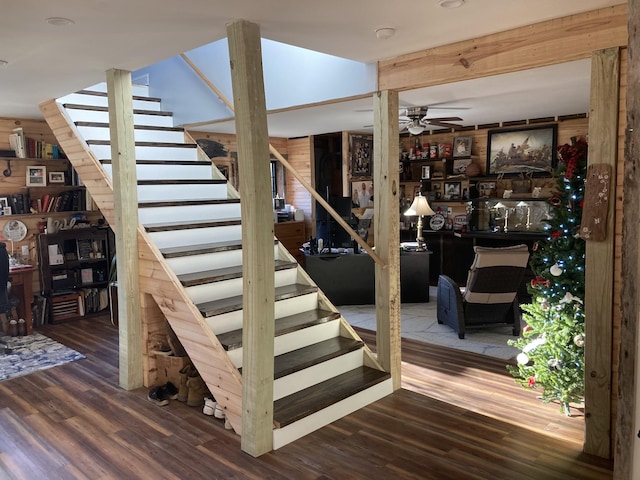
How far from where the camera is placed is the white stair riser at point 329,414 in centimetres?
325

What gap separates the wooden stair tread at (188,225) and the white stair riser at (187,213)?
64 mm

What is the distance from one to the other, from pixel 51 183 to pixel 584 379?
6.12m

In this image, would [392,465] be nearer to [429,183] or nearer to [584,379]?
[584,379]

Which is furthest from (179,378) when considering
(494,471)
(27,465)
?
(494,471)

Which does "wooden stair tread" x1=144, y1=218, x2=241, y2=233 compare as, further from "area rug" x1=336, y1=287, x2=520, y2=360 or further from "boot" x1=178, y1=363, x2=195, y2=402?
"area rug" x1=336, y1=287, x2=520, y2=360

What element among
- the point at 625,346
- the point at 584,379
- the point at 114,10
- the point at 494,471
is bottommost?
the point at 494,471

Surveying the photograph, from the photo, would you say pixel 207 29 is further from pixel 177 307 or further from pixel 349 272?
pixel 349 272

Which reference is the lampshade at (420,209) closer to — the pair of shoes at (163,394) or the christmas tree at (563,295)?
the christmas tree at (563,295)

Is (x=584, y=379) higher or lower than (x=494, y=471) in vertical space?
→ higher

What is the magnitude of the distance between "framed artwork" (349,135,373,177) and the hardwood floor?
16.9ft

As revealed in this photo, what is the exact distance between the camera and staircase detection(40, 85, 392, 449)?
348cm

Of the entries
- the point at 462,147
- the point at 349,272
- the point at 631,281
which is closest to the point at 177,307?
the point at 631,281

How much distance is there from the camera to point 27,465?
3.04 meters

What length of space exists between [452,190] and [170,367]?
19.1ft
